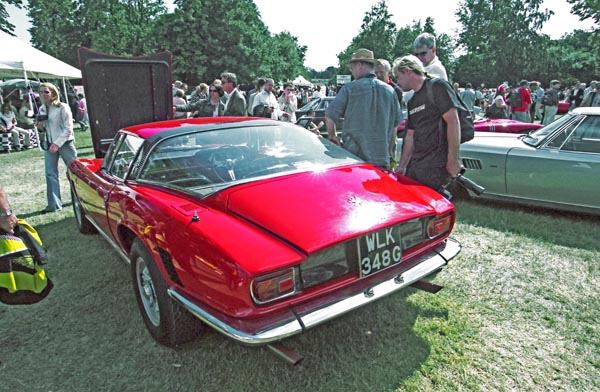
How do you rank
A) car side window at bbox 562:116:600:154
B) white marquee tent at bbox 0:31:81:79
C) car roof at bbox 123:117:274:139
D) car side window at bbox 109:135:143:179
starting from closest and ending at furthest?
car roof at bbox 123:117:274:139 → car side window at bbox 109:135:143:179 → car side window at bbox 562:116:600:154 → white marquee tent at bbox 0:31:81:79

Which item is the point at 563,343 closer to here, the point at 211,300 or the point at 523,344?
the point at 523,344

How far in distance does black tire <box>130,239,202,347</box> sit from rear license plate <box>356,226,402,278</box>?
104 cm

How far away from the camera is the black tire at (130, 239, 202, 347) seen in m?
2.23

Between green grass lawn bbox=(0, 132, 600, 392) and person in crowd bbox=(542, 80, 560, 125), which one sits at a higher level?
person in crowd bbox=(542, 80, 560, 125)

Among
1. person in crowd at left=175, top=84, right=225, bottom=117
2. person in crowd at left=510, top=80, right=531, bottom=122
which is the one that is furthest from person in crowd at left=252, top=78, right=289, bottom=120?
person in crowd at left=510, top=80, right=531, bottom=122

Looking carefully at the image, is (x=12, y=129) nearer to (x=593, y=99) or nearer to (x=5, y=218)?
(x=5, y=218)

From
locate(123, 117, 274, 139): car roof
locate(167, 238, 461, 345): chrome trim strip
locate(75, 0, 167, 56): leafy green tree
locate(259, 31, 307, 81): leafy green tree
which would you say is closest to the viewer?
locate(167, 238, 461, 345): chrome trim strip

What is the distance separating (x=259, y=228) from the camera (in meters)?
2.04

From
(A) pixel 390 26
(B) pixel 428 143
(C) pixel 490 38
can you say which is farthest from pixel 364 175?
(A) pixel 390 26

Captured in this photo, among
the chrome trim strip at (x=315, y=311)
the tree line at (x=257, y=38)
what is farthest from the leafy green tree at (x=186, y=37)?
the chrome trim strip at (x=315, y=311)

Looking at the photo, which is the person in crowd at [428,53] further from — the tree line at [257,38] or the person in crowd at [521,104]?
the tree line at [257,38]

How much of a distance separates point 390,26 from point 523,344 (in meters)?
67.9

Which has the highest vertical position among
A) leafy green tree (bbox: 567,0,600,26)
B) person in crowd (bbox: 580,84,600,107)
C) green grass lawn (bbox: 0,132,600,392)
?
leafy green tree (bbox: 567,0,600,26)

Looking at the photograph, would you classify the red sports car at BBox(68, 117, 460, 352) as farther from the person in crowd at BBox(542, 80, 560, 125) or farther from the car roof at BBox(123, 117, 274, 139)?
the person in crowd at BBox(542, 80, 560, 125)
